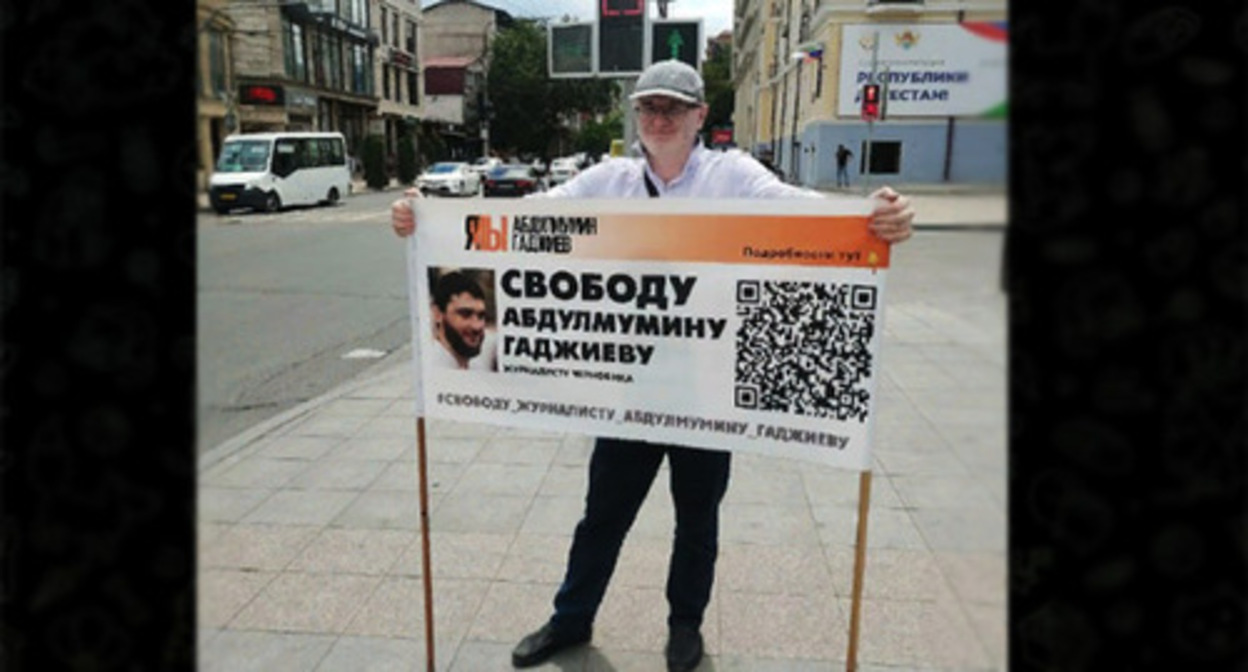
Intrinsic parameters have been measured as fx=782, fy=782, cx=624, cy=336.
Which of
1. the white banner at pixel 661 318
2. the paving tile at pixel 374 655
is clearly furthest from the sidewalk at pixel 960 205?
the paving tile at pixel 374 655

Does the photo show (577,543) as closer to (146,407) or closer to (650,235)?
(650,235)

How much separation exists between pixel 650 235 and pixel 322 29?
35.7 inches

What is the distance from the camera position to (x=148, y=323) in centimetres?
112

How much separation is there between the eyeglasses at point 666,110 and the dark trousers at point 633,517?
3.19ft

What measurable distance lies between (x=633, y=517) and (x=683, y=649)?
0.45 m

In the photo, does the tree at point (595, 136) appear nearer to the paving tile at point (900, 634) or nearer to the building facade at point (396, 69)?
the building facade at point (396, 69)

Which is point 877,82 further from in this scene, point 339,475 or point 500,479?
point 339,475

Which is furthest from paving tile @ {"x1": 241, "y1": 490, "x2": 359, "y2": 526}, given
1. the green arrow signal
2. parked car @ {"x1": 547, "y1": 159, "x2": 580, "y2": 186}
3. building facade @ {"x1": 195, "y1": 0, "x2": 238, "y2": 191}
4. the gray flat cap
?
parked car @ {"x1": 547, "y1": 159, "x2": 580, "y2": 186}

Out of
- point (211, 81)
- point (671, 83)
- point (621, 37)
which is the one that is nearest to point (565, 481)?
point (671, 83)

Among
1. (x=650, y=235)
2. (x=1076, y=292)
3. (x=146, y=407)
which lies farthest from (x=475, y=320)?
(x=1076, y=292)

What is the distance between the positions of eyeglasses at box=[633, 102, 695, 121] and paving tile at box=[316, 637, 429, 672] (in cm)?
185

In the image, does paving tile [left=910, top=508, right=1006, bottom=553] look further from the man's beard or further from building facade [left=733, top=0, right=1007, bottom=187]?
the man's beard

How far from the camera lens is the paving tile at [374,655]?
8.23ft

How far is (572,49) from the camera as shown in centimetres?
777
